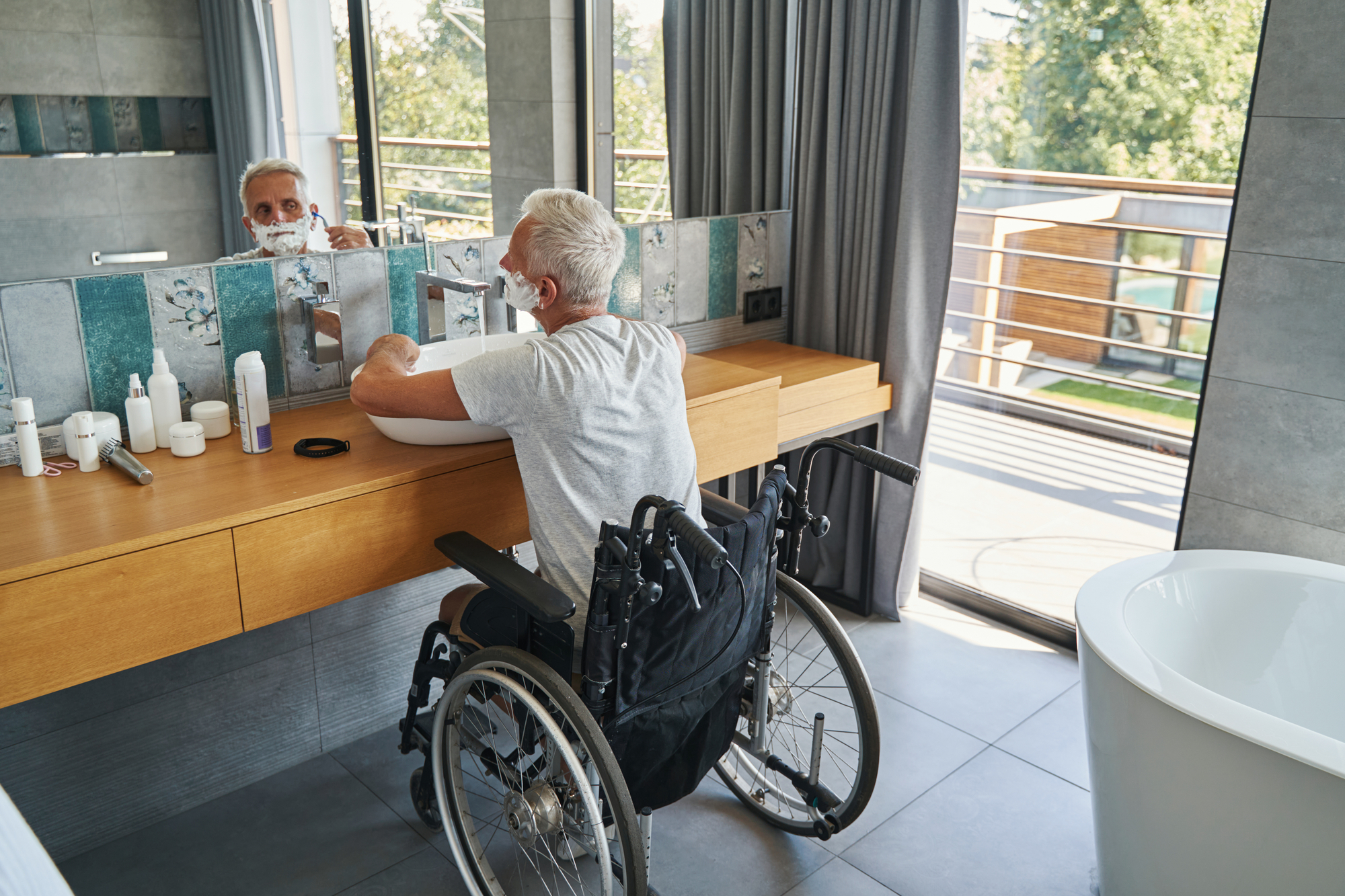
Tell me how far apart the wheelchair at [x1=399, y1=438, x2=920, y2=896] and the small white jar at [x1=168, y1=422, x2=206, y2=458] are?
49 cm

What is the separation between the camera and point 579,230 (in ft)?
5.80

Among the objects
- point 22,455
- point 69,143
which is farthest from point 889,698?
point 69,143

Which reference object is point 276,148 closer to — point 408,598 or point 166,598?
point 166,598

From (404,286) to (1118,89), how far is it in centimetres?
170

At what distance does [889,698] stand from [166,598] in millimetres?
1689

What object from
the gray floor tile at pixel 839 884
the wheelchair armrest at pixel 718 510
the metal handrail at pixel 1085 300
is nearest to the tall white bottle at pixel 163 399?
the wheelchair armrest at pixel 718 510

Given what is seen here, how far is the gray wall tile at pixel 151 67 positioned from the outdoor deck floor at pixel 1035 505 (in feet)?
6.74

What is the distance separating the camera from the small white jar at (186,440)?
1.85 metres

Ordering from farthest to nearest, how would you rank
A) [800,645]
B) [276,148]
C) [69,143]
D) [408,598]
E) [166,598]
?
[800,645], [408,598], [276,148], [69,143], [166,598]

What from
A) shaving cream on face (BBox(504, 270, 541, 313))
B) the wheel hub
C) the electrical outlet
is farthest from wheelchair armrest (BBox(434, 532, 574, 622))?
the electrical outlet

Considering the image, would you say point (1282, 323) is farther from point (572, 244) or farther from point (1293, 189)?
point (572, 244)

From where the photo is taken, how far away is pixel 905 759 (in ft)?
7.70

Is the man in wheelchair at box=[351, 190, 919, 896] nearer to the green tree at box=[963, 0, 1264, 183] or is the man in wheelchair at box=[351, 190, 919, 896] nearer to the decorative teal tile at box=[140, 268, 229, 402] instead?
the decorative teal tile at box=[140, 268, 229, 402]

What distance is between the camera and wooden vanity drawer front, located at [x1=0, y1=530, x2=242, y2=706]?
1453mm
